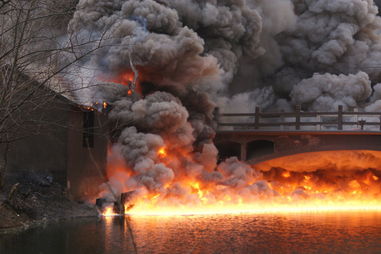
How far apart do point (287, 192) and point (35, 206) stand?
55.2ft

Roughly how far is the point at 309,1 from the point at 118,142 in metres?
22.1

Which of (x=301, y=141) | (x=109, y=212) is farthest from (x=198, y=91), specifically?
(x=109, y=212)

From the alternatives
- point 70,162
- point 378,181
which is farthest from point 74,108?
point 378,181

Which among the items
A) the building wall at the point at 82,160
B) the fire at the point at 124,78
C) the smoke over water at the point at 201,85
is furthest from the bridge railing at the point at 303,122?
the building wall at the point at 82,160

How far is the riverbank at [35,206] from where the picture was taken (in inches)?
805

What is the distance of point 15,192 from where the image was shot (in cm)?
2108

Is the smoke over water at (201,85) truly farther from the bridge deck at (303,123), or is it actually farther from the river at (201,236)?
the river at (201,236)

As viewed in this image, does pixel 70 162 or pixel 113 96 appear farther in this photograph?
pixel 113 96

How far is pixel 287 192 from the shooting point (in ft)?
112

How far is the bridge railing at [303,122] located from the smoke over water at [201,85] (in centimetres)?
114

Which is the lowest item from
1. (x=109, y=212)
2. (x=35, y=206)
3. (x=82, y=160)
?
(x=109, y=212)

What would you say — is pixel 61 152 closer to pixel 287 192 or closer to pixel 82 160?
pixel 82 160

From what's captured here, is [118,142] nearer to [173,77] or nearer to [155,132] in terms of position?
[155,132]

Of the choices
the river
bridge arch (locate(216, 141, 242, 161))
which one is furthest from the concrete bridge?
the river
